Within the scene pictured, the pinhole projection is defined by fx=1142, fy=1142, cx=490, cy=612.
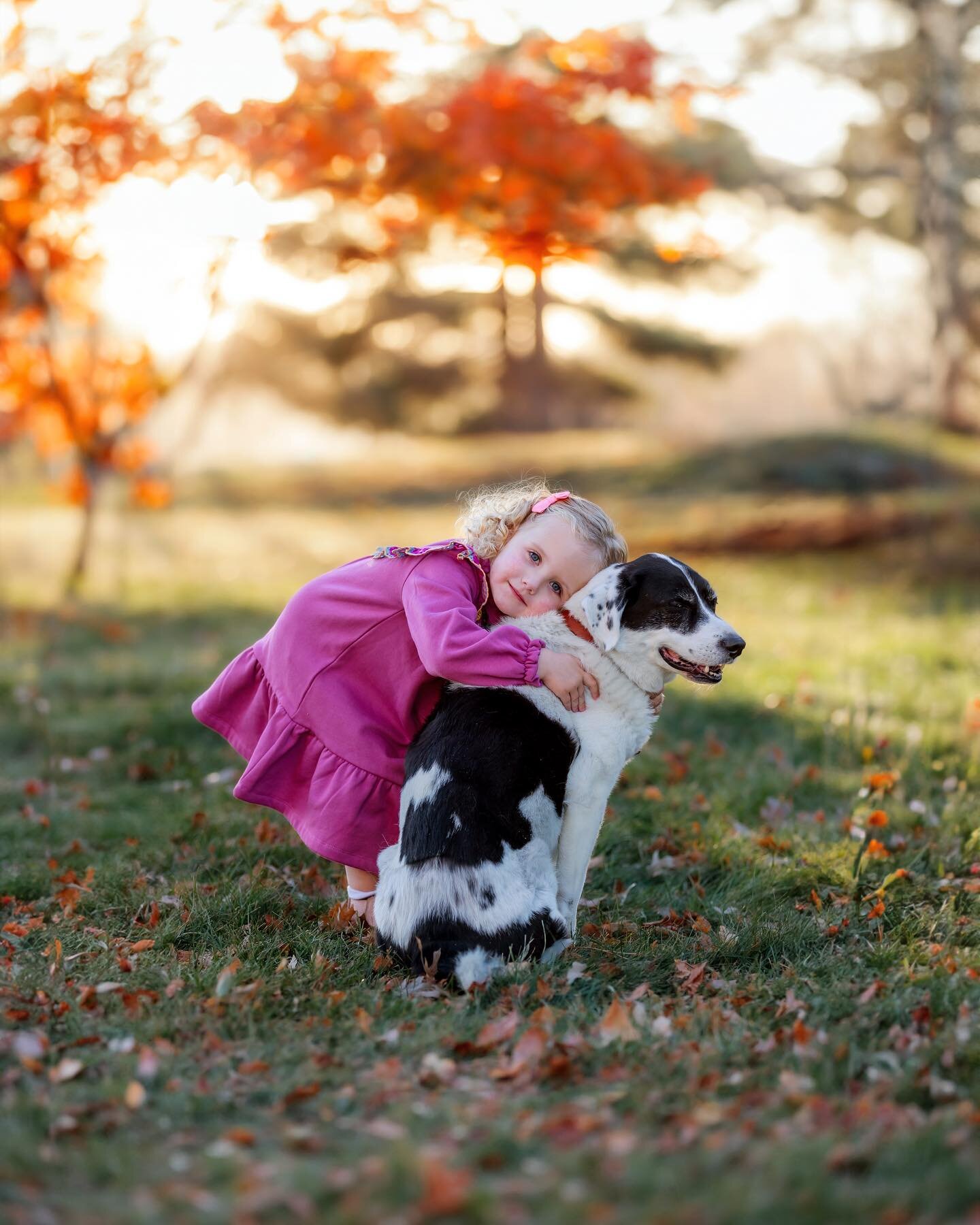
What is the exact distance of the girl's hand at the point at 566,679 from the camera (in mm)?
3643

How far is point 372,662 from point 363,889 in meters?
0.82

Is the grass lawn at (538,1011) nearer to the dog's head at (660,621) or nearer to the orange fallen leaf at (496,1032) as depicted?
the orange fallen leaf at (496,1032)

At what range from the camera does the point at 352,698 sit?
4031 millimetres

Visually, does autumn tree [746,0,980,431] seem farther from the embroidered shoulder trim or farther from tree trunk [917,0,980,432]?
the embroidered shoulder trim

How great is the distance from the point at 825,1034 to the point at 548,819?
1020mm

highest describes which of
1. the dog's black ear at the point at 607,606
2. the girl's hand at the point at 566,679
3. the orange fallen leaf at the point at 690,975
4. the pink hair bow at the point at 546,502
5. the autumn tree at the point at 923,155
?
the autumn tree at the point at 923,155

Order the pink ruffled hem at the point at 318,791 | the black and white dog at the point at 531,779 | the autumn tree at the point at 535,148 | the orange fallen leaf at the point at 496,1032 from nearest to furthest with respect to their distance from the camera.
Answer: the orange fallen leaf at the point at 496,1032
the black and white dog at the point at 531,779
the pink ruffled hem at the point at 318,791
the autumn tree at the point at 535,148

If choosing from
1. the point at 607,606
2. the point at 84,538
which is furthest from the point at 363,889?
the point at 84,538

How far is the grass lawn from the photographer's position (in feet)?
7.86

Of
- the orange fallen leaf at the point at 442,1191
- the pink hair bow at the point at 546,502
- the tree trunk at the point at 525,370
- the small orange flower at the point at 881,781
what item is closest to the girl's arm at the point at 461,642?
the pink hair bow at the point at 546,502

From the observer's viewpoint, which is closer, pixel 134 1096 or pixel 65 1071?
pixel 134 1096

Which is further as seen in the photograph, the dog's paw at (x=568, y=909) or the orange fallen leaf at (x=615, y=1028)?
the dog's paw at (x=568, y=909)

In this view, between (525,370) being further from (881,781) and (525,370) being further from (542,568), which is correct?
(542,568)

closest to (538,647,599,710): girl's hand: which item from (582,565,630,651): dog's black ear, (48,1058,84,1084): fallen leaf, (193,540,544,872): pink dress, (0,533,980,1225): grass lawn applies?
(582,565,630,651): dog's black ear
